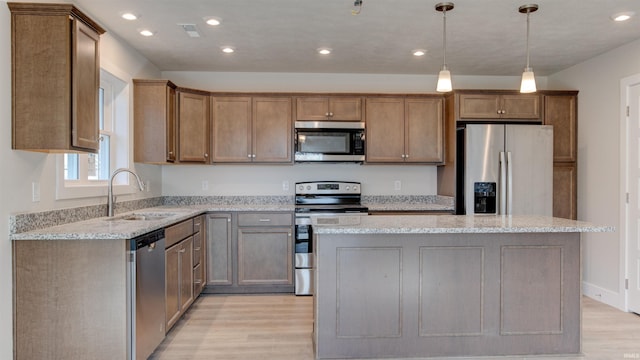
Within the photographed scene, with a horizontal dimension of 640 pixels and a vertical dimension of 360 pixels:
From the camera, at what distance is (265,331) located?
10.6ft

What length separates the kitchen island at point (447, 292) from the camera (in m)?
2.60

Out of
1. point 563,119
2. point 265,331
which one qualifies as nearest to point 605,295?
point 563,119

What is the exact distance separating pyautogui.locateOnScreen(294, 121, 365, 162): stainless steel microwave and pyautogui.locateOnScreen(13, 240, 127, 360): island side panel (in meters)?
2.50

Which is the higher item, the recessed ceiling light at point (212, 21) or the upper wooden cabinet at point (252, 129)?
the recessed ceiling light at point (212, 21)

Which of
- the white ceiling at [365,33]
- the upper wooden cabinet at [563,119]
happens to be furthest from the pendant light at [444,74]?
the upper wooden cabinet at [563,119]

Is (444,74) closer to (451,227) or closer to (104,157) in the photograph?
(451,227)

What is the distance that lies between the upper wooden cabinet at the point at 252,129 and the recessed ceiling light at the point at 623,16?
2.95 metres

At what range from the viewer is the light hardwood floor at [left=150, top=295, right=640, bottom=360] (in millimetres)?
2810

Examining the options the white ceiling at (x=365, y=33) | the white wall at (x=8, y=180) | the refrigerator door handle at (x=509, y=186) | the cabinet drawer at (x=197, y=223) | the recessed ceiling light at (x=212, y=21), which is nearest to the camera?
the white wall at (x=8, y=180)

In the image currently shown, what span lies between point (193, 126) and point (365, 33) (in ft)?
6.67

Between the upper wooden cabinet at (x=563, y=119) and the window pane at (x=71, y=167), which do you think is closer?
the window pane at (x=71, y=167)

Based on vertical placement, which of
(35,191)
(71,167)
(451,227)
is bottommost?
(451,227)

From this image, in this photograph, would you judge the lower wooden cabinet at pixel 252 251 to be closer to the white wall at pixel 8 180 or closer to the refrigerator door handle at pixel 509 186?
the white wall at pixel 8 180

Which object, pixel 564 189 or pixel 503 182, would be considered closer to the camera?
pixel 503 182
